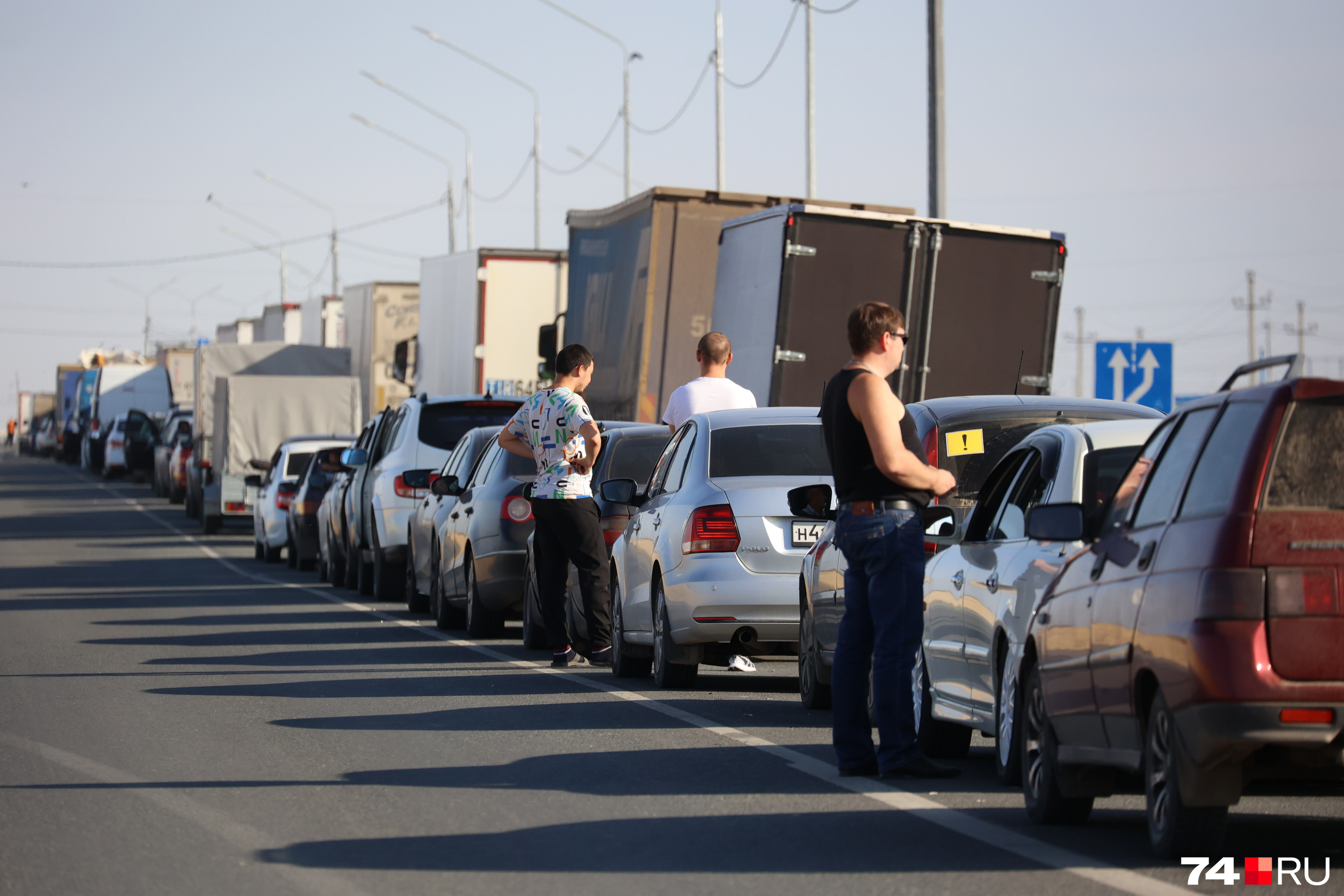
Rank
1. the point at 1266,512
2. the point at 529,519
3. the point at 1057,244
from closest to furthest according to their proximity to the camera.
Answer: the point at 1266,512, the point at 529,519, the point at 1057,244

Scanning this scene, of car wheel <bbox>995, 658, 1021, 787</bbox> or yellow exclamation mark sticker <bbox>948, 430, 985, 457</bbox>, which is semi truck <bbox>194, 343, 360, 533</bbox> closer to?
yellow exclamation mark sticker <bbox>948, 430, 985, 457</bbox>

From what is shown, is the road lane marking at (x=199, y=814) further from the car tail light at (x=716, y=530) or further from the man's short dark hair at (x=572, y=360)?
the man's short dark hair at (x=572, y=360)

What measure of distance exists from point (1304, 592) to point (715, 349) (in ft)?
30.3

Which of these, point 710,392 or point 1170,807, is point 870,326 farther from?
point 710,392

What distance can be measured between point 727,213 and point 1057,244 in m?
4.15

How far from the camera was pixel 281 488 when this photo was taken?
91.2 ft

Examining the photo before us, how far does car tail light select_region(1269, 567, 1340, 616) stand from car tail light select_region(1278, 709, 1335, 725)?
26 centimetres

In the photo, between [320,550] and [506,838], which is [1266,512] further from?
[320,550]

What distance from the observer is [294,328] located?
168 ft

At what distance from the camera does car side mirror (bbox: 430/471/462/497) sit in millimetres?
16594

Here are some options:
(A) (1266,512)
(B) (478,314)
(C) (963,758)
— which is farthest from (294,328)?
(A) (1266,512)

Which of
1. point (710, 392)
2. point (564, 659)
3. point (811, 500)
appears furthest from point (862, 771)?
point (710, 392)

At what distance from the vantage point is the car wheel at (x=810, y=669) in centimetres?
1073

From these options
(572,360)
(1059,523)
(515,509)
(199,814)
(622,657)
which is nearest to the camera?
(1059,523)
